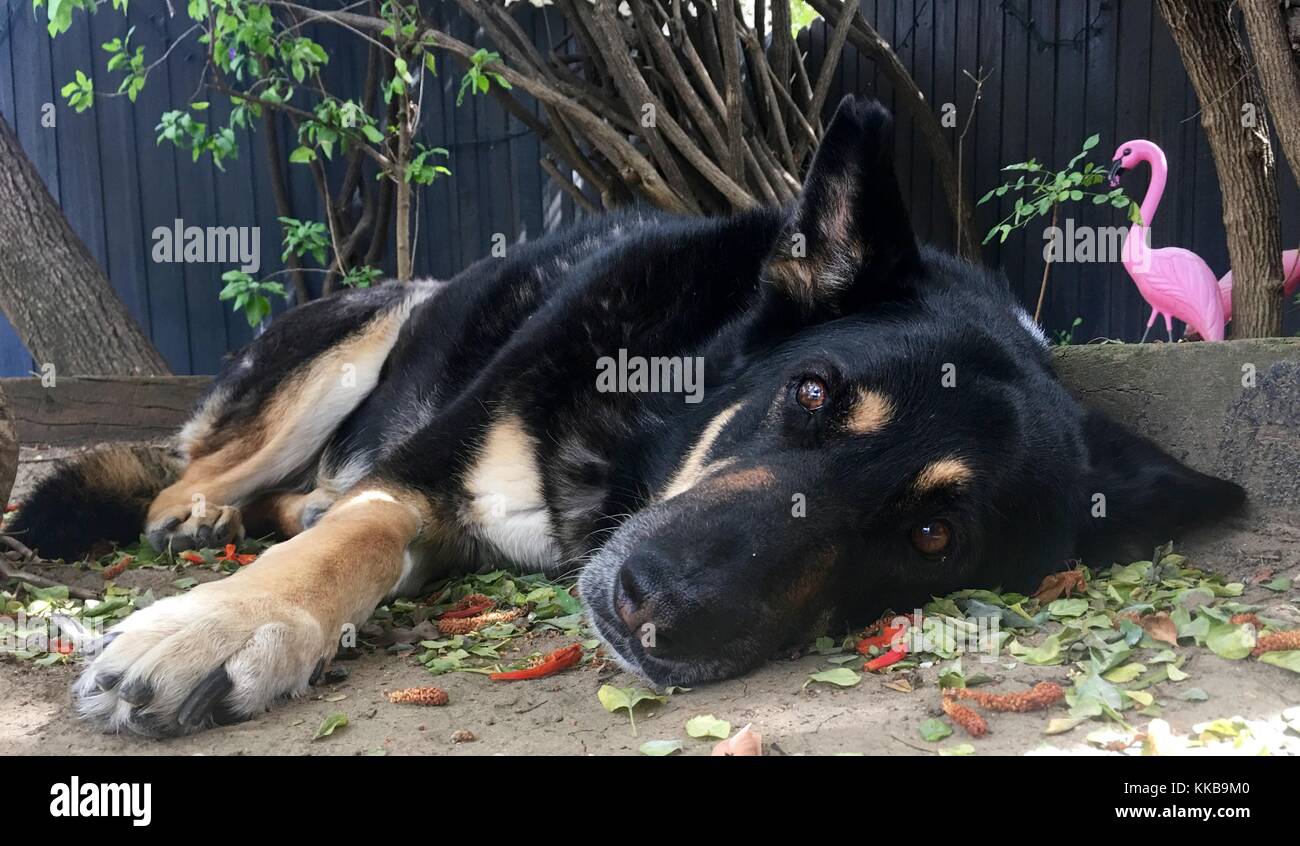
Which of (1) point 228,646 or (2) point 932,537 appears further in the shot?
(2) point 932,537

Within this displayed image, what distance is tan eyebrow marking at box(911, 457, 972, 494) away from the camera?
87.7 inches

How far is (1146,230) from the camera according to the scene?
525 centimetres

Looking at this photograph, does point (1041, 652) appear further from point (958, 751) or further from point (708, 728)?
point (708, 728)

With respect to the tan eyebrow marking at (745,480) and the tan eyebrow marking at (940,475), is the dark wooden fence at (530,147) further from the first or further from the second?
the tan eyebrow marking at (745,480)

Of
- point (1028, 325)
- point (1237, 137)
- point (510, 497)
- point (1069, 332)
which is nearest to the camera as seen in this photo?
point (1028, 325)

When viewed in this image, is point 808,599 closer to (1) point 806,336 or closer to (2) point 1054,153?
(1) point 806,336

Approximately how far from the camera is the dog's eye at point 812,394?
239 centimetres

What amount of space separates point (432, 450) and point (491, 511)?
283 millimetres

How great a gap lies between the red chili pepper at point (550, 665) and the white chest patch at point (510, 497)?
0.82m

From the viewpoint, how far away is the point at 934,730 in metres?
1.76

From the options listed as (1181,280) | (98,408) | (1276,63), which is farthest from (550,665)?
(98,408)

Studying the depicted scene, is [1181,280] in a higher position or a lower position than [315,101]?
lower

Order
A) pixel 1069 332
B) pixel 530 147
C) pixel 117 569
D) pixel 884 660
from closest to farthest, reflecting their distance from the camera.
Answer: pixel 884 660, pixel 117 569, pixel 1069 332, pixel 530 147

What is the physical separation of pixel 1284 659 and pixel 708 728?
3.89ft
